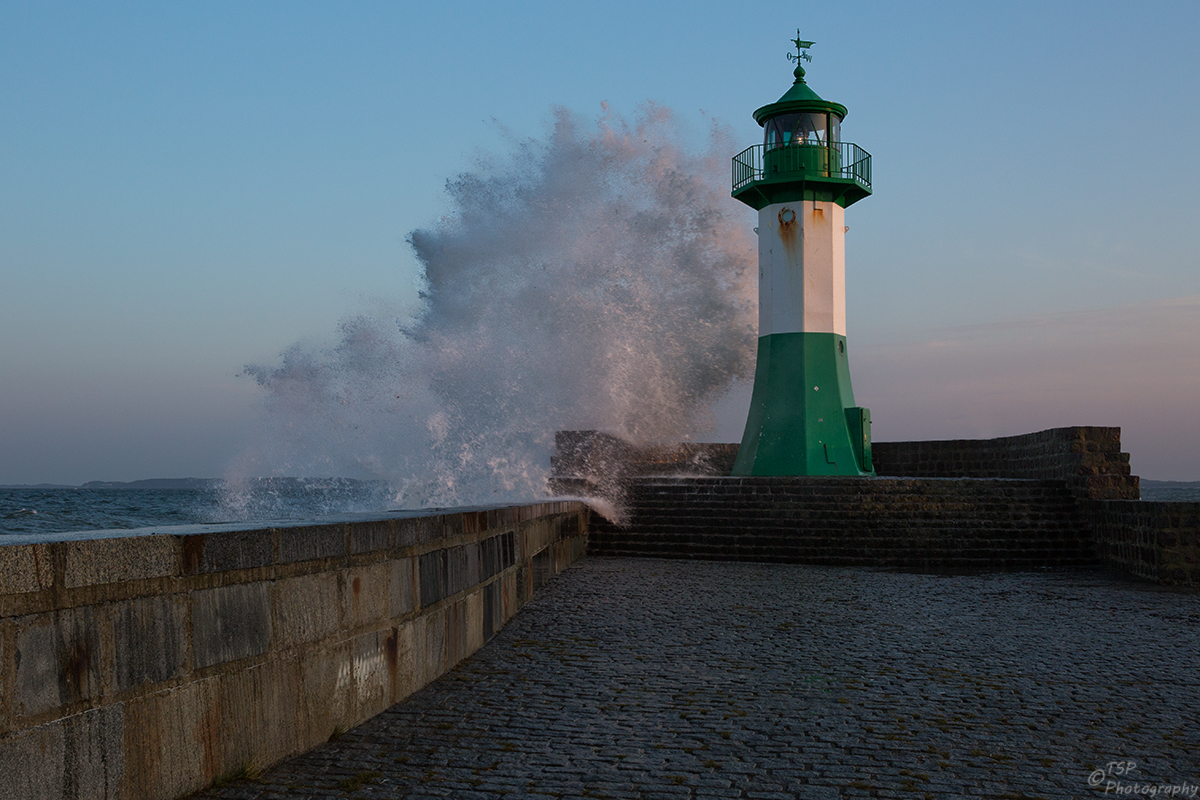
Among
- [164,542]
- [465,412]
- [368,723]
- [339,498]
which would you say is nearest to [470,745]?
[368,723]

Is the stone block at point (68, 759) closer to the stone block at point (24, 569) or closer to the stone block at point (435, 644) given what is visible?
the stone block at point (24, 569)

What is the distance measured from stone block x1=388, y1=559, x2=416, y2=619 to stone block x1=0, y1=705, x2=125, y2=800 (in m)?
1.73

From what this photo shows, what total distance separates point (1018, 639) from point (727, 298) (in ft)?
56.4

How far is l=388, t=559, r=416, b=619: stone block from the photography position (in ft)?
14.7

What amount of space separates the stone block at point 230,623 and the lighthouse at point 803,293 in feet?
49.9

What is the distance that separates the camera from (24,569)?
2.48 m

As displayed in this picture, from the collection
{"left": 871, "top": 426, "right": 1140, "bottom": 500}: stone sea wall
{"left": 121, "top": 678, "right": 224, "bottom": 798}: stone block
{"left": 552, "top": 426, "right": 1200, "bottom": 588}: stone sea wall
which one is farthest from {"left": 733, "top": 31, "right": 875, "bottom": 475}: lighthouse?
{"left": 121, "top": 678, "right": 224, "bottom": 798}: stone block

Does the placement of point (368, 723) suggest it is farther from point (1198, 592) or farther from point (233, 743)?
point (1198, 592)

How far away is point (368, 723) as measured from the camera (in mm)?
4141

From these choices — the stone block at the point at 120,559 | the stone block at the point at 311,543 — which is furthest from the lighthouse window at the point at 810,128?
the stone block at the point at 120,559

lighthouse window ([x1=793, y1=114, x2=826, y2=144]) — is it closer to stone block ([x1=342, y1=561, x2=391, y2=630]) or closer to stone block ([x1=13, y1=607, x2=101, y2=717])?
stone block ([x1=342, y1=561, x2=391, y2=630])

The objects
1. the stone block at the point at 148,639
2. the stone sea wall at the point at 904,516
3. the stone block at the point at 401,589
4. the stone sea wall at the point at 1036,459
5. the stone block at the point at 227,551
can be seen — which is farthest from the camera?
the stone sea wall at the point at 1036,459

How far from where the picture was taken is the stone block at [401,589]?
448 centimetres

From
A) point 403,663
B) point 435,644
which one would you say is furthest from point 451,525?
point 403,663
